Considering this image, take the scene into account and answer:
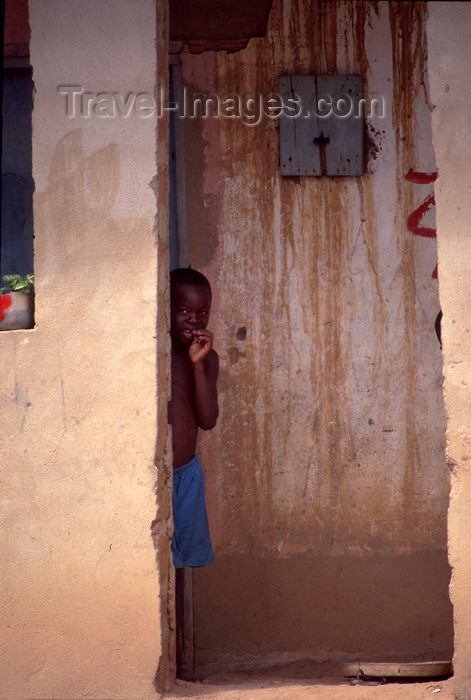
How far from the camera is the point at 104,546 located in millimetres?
2902

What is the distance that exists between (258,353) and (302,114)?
1.38 metres

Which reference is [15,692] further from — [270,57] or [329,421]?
[270,57]

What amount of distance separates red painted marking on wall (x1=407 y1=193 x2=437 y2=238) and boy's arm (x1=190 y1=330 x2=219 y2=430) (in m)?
1.42

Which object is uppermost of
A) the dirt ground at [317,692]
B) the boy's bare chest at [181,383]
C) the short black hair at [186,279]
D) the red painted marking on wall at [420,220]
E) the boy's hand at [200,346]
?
the red painted marking on wall at [420,220]

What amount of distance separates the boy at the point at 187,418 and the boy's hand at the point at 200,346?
7cm

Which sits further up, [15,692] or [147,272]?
[147,272]

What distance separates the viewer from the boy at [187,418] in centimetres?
359

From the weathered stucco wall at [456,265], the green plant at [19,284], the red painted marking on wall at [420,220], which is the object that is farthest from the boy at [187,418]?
the red painted marking on wall at [420,220]

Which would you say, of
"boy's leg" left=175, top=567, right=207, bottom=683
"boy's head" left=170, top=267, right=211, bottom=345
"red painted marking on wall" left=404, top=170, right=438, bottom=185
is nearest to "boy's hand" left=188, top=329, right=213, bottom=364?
"boy's head" left=170, top=267, right=211, bottom=345

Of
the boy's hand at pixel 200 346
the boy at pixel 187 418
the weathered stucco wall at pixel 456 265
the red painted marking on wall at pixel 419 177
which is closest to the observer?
the weathered stucco wall at pixel 456 265

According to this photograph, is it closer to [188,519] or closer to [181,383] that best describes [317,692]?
[188,519]

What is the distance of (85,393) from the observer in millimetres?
2932

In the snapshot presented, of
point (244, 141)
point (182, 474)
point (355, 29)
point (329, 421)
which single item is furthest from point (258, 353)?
point (355, 29)

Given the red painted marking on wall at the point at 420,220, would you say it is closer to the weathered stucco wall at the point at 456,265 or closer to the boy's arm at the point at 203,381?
the weathered stucco wall at the point at 456,265
